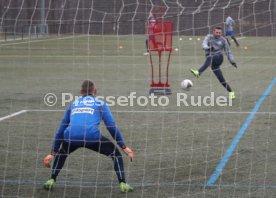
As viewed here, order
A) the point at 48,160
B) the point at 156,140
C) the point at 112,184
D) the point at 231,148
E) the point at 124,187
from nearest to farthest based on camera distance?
the point at 48,160, the point at 124,187, the point at 112,184, the point at 231,148, the point at 156,140

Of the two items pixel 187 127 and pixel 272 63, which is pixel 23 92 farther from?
pixel 272 63

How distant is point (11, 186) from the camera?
7.18 meters

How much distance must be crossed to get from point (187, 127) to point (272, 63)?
1530cm

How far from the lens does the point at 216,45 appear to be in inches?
574

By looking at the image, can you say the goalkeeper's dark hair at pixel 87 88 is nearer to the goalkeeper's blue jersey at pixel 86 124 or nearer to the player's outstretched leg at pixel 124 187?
the goalkeeper's blue jersey at pixel 86 124

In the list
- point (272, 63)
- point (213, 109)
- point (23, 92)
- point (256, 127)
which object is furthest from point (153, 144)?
point (272, 63)

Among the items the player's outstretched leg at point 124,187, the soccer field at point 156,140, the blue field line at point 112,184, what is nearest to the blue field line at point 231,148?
the soccer field at point 156,140

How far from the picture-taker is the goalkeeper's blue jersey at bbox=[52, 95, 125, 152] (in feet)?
22.4

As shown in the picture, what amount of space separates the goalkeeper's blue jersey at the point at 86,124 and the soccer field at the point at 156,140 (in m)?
0.66

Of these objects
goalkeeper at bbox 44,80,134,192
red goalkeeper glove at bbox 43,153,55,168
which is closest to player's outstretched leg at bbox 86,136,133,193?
goalkeeper at bbox 44,80,134,192

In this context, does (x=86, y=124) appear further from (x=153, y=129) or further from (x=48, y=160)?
(x=153, y=129)

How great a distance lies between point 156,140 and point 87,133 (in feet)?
11.1

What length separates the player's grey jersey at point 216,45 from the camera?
14469 millimetres

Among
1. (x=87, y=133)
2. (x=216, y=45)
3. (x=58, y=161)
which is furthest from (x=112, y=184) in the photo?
(x=216, y=45)
